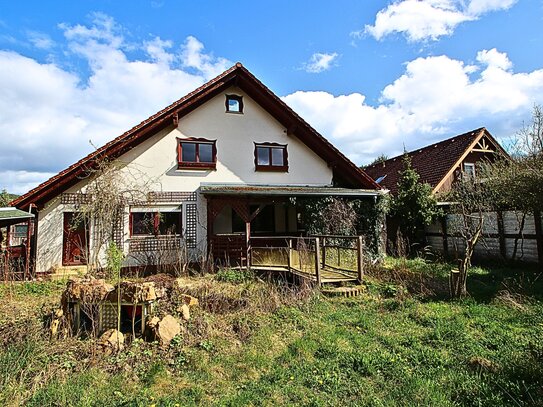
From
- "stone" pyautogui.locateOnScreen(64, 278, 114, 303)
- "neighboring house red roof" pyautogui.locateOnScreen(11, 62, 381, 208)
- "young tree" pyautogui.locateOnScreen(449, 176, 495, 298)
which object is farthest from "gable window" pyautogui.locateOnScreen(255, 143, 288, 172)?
"stone" pyautogui.locateOnScreen(64, 278, 114, 303)

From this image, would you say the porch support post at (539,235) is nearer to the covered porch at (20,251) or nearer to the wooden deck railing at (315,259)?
the wooden deck railing at (315,259)

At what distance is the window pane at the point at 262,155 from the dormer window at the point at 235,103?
194cm

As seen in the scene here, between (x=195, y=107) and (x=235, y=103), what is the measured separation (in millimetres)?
1860

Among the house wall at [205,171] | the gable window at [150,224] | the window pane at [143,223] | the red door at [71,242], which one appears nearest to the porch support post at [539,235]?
the house wall at [205,171]

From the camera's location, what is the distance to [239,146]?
14828mm

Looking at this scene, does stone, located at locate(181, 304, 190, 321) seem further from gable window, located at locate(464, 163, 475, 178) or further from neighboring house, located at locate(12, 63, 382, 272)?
gable window, located at locate(464, 163, 475, 178)

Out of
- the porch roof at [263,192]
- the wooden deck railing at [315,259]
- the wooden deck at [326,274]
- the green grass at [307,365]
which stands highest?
the porch roof at [263,192]

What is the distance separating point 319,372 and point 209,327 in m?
2.26

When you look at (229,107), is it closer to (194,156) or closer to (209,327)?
(194,156)

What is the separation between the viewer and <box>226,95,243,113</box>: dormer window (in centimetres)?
1495

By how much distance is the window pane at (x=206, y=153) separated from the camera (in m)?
14.3

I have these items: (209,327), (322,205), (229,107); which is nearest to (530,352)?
(209,327)

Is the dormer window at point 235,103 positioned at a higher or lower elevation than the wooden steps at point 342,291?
higher

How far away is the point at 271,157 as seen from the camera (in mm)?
15367
